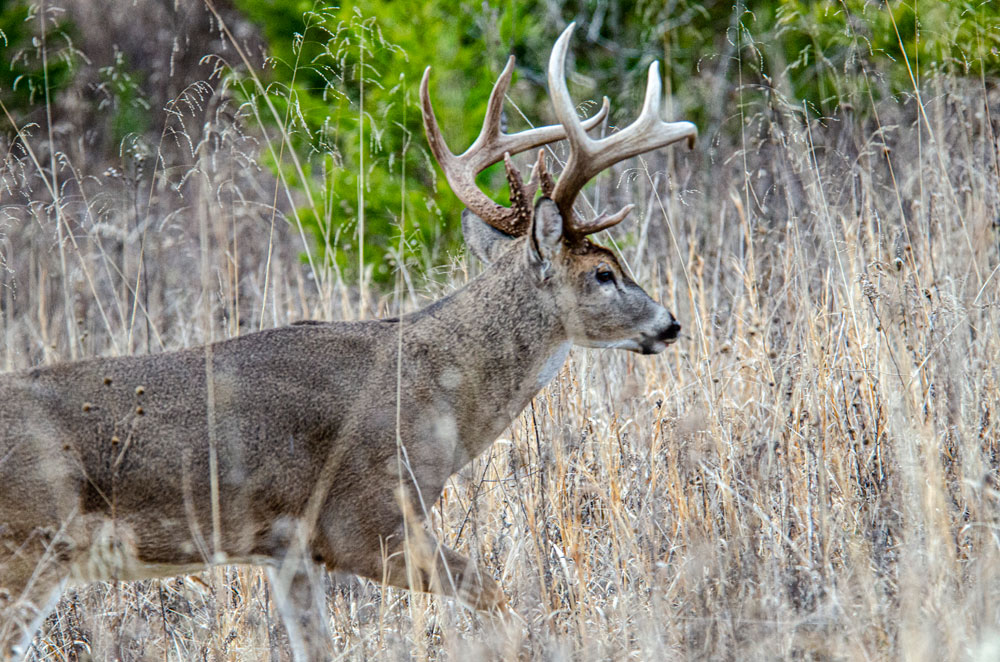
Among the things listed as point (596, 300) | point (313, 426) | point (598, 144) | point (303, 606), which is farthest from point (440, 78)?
point (303, 606)

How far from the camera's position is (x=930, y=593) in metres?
3.55

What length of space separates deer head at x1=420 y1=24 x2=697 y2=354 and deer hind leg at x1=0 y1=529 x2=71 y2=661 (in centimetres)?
→ 198

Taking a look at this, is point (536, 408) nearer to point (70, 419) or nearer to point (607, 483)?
point (607, 483)

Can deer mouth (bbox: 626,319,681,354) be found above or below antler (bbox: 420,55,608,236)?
below

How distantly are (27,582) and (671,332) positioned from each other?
252cm

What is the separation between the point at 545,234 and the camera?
4.59 meters

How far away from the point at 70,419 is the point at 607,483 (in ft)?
7.20

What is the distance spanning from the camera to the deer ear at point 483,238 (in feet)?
16.5

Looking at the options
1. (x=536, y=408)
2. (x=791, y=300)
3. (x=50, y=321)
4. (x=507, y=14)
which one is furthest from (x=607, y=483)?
(x=50, y=321)

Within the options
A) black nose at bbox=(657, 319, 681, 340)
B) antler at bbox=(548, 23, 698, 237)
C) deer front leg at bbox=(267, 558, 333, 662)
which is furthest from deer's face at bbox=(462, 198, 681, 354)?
deer front leg at bbox=(267, 558, 333, 662)

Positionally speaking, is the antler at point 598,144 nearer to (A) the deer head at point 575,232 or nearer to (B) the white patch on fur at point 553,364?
(A) the deer head at point 575,232

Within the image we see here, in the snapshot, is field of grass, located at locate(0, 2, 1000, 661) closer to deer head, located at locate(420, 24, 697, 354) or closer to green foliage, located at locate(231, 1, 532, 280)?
deer head, located at locate(420, 24, 697, 354)

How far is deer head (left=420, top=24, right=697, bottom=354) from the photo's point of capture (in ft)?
15.4

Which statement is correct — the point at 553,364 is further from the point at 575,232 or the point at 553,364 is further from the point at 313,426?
the point at 313,426
